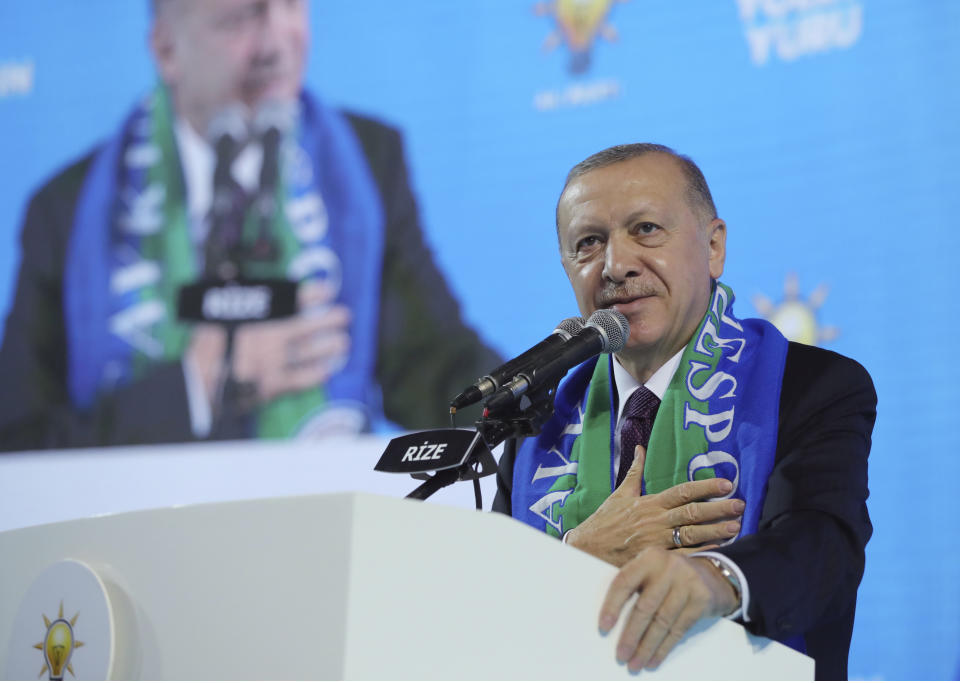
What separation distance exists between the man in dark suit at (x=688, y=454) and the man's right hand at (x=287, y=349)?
5.49ft

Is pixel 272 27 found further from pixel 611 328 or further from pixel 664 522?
pixel 664 522

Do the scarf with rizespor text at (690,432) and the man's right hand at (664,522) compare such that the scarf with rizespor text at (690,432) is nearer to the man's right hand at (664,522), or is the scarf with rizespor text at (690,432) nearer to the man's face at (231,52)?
the man's right hand at (664,522)

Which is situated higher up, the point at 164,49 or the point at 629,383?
the point at 164,49

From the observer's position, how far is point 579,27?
3.42m

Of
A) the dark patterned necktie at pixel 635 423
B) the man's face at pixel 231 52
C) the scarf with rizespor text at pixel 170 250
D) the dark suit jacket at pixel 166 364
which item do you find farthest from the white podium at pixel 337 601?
the man's face at pixel 231 52

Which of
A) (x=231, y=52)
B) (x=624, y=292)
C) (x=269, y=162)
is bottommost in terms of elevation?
(x=624, y=292)

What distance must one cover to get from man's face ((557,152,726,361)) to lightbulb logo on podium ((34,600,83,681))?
107 cm

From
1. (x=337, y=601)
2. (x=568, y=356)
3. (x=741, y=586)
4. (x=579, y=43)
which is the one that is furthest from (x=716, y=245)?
(x=579, y=43)

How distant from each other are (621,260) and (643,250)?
5 cm

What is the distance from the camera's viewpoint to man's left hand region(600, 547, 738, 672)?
110 cm

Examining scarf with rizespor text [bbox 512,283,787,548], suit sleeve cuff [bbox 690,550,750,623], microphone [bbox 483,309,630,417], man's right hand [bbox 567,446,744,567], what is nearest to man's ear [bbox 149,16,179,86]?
scarf with rizespor text [bbox 512,283,787,548]

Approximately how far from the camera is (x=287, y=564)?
3.24ft

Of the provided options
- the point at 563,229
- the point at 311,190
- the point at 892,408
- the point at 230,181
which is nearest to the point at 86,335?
the point at 230,181

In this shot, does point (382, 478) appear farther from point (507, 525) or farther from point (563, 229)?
point (507, 525)
